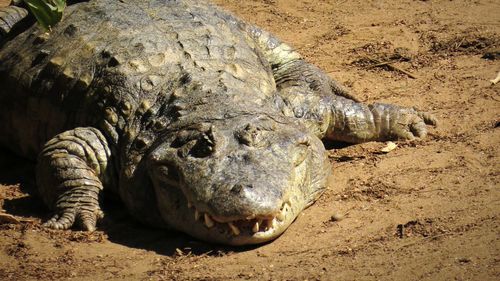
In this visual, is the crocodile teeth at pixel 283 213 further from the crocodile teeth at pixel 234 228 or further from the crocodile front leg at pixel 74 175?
the crocodile front leg at pixel 74 175

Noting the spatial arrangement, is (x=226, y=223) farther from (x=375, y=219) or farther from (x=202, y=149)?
(x=375, y=219)

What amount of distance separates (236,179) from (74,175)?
1.64m

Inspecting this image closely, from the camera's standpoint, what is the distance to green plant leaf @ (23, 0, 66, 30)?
7.96 metres

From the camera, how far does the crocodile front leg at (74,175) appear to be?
23.0 feet

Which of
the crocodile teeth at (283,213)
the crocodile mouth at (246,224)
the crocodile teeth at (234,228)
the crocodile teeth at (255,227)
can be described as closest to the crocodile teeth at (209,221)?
the crocodile mouth at (246,224)

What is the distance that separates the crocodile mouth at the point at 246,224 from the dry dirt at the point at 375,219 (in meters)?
0.15

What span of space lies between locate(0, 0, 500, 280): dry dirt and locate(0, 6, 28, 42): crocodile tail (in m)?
1.46

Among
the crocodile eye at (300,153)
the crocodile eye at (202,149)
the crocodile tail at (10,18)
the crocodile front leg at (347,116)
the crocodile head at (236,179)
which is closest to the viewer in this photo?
the crocodile head at (236,179)

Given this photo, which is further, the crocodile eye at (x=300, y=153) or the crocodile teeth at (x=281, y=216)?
the crocodile eye at (x=300, y=153)

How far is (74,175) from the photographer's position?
7184mm

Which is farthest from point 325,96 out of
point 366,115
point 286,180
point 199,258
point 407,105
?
point 199,258

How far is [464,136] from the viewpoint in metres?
7.98

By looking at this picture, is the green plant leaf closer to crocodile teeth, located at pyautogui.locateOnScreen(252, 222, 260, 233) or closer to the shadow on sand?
the shadow on sand

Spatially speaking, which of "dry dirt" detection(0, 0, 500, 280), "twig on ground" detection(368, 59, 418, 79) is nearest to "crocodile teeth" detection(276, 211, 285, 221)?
"dry dirt" detection(0, 0, 500, 280)
